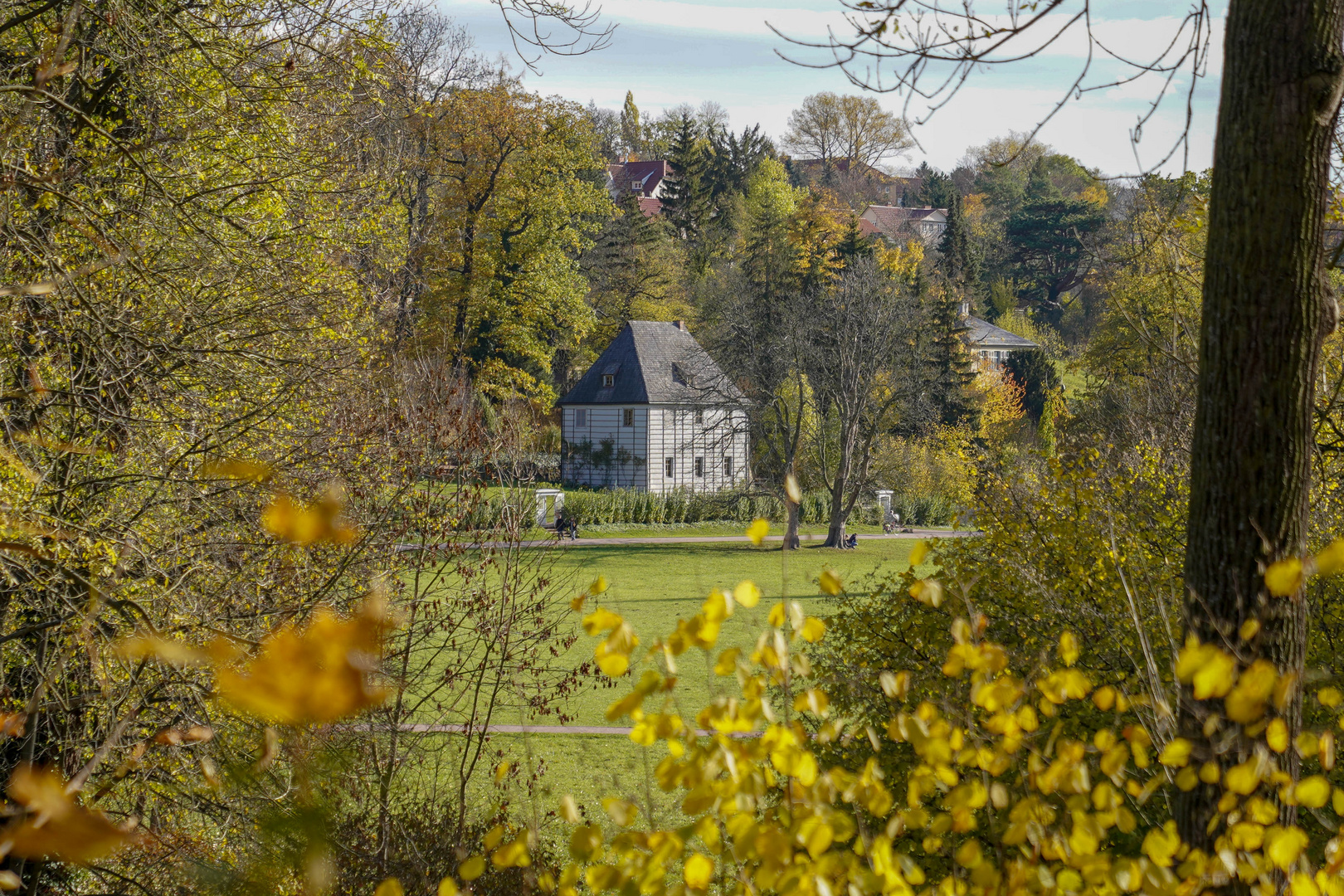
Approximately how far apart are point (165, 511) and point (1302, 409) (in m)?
6.00

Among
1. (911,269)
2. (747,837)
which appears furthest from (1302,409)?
(911,269)

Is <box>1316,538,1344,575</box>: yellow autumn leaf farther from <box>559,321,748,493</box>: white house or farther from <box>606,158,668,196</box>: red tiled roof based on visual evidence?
<box>606,158,668,196</box>: red tiled roof

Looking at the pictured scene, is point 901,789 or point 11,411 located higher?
point 11,411

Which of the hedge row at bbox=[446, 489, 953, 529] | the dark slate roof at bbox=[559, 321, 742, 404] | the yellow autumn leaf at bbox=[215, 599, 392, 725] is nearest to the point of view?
the yellow autumn leaf at bbox=[215, 599, 392, 725]

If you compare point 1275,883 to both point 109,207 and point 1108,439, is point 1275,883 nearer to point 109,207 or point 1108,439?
point 109,207

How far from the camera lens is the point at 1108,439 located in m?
17.2

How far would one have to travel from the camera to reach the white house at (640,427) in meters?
37.5

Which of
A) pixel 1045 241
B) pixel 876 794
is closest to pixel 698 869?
pixel 876 794

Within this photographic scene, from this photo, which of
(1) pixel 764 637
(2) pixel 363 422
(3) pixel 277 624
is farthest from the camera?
(2) pixel 363 422

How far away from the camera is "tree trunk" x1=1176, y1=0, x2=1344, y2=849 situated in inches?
122

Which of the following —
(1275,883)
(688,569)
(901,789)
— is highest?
(1275,883)

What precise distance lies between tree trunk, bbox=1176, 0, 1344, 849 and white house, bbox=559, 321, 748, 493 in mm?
33078

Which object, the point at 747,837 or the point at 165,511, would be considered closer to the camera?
the point at 747,837

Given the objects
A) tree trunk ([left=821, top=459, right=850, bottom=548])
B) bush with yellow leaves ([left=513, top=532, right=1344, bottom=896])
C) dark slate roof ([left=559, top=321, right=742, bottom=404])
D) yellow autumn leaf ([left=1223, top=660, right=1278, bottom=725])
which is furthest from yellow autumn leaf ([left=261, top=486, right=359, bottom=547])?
dark slate roof ([left=559, top=321, right=742, bottom=404])
